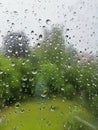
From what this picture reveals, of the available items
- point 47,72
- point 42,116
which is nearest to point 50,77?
point 47,72

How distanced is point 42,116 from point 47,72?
457 mm

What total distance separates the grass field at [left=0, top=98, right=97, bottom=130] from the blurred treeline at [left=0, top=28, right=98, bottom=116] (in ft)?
0.23

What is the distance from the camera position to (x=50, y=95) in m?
2.51

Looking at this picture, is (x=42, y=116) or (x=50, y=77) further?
(x=50, y=77)

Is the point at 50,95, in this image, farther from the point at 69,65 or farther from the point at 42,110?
the point at 69,65

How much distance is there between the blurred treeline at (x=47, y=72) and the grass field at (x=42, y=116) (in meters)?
0.07

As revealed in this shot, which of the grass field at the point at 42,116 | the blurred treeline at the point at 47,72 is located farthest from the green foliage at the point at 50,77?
the grass field at the point at 42,116

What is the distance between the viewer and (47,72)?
9.10ft

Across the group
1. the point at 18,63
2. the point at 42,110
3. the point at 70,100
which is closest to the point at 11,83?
the point at 18,63

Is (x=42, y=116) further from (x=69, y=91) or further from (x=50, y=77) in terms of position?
(x=50, y=77)

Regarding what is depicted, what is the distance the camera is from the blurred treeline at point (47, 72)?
7.80 feet

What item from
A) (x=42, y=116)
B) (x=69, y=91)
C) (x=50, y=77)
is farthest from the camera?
(x=50, y=77)

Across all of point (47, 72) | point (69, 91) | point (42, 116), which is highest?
point (47, 72)

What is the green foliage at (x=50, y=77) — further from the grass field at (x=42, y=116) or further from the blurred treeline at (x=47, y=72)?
the grass field at (x=42, y=116)
